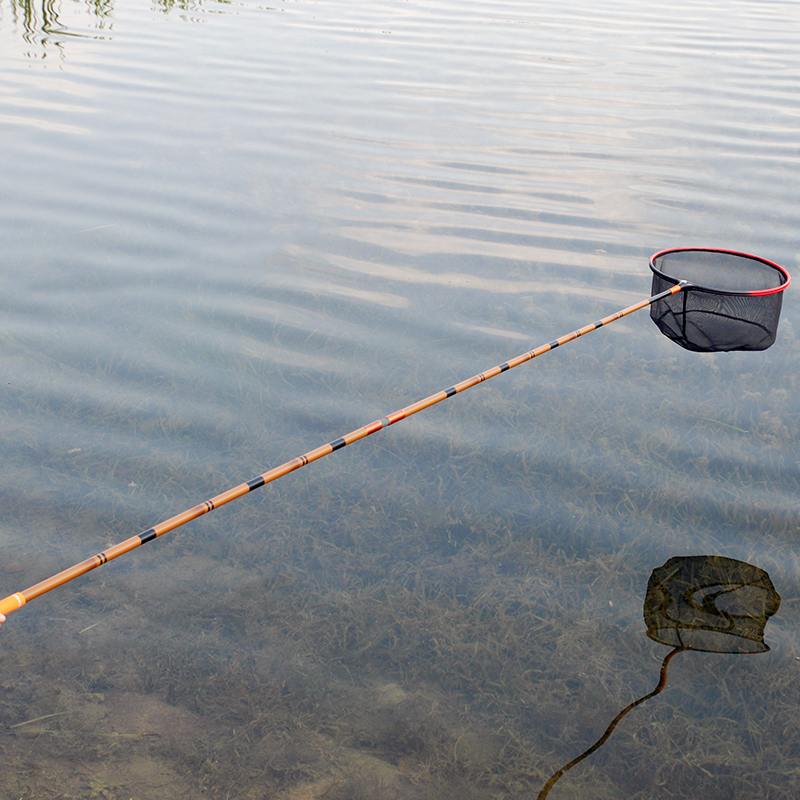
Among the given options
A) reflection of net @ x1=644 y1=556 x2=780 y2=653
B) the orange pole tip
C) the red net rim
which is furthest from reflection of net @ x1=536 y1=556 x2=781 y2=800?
the orange pole tip

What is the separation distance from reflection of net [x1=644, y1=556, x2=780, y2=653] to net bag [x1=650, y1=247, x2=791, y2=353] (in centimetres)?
139

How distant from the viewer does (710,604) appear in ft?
11.3

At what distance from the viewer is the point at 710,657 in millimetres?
3254

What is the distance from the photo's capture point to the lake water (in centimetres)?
297

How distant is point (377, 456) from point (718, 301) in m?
2.01

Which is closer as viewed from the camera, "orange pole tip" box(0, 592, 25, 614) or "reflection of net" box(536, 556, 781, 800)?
"orange pole tip" box(0, 592, 25, 614)

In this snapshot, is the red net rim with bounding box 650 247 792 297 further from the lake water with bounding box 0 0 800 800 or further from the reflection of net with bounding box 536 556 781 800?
the reflection of net with bounding box 536 556 781 800

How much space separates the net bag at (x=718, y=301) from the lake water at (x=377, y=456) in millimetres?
415

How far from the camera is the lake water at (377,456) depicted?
2.97 metres

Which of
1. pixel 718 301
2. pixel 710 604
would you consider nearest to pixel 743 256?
pixel 718 301

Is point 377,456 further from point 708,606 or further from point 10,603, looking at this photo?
point 10,603

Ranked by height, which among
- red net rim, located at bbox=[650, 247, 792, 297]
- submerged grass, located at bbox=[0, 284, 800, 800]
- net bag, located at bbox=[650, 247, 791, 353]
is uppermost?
red net rim, located at bbox=[650, 247, 792, 297]

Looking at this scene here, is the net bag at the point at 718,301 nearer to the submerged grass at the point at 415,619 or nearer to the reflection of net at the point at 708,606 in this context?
the submerged grass at the point at 415,619

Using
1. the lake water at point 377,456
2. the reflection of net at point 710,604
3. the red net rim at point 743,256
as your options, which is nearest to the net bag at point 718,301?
the red net rim at point 743,256
